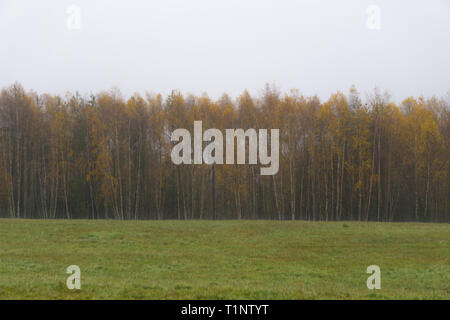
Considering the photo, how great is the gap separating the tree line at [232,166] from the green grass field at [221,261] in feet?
42.1

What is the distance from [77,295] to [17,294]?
136 centimetres

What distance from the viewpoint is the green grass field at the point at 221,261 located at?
942cm

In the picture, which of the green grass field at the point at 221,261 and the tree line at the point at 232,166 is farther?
the tree line at the point at 232,166

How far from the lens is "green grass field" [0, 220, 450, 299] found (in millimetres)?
9422

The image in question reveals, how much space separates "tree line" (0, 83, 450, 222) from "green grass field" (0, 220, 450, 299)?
12843 millimetres

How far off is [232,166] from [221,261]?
24256 mm

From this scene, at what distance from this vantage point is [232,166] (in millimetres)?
39531

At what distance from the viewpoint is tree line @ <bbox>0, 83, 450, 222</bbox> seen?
129 ft

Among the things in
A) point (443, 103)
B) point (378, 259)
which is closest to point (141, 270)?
point (378, 259)

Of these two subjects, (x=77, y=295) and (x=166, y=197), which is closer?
(x=77, y=295)

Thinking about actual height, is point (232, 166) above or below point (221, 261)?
Answer: above

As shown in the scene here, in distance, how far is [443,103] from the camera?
143ft

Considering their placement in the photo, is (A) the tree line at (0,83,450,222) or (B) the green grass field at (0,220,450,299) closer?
(B) the green grass field at (0,220,450,299)
